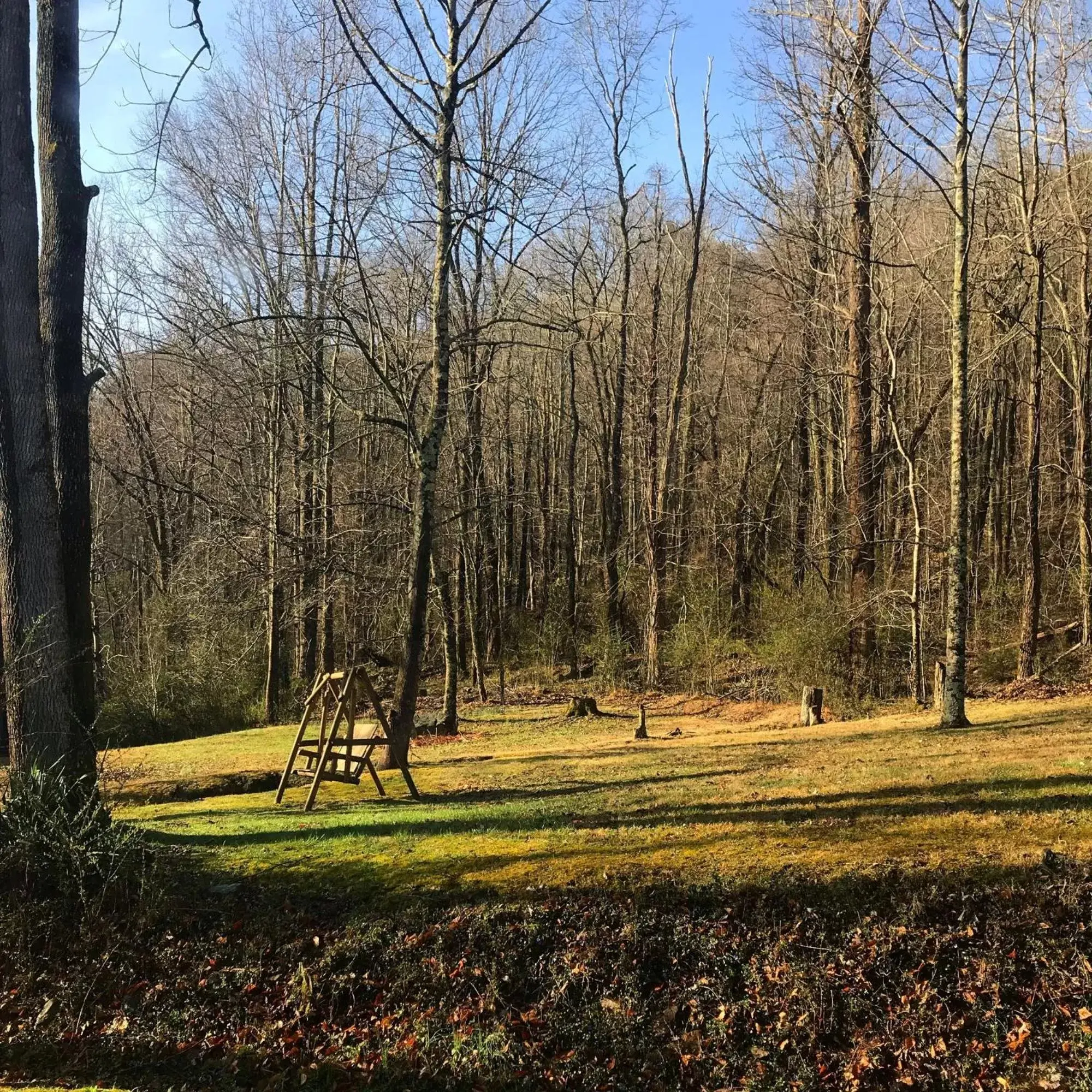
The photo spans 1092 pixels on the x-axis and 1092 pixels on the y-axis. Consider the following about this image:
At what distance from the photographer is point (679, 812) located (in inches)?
271

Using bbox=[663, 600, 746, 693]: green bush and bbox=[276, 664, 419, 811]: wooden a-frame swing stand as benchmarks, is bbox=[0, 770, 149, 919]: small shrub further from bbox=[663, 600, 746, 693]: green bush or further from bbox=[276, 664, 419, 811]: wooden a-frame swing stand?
bbox=[663, 600, 746, 693]: green bush

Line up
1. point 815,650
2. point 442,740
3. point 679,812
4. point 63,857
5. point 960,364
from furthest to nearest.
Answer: point 815,650
point 442,740
point 960,364
point 679,812
point 63,857

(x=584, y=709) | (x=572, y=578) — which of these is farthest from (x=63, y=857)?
(x=572, y=578)

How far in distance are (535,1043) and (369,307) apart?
30.6ft

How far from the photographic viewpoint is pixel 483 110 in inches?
789

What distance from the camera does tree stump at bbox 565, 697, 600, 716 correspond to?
17891 mm

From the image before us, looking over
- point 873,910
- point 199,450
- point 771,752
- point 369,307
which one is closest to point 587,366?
point 199,450

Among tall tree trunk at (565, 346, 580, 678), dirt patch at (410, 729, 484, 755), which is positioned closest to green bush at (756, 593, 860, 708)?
dirt patch at (410, 729, 484, 755)

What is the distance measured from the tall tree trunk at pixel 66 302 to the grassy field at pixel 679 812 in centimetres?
169

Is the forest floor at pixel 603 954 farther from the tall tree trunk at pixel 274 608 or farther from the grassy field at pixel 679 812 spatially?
the tall tree trunk at pixel 274 608

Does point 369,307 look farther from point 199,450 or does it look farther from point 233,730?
point 233,730

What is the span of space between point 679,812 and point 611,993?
2.56 m

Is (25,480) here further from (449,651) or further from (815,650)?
(815,650)

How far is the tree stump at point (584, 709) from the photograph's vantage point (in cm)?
1789
